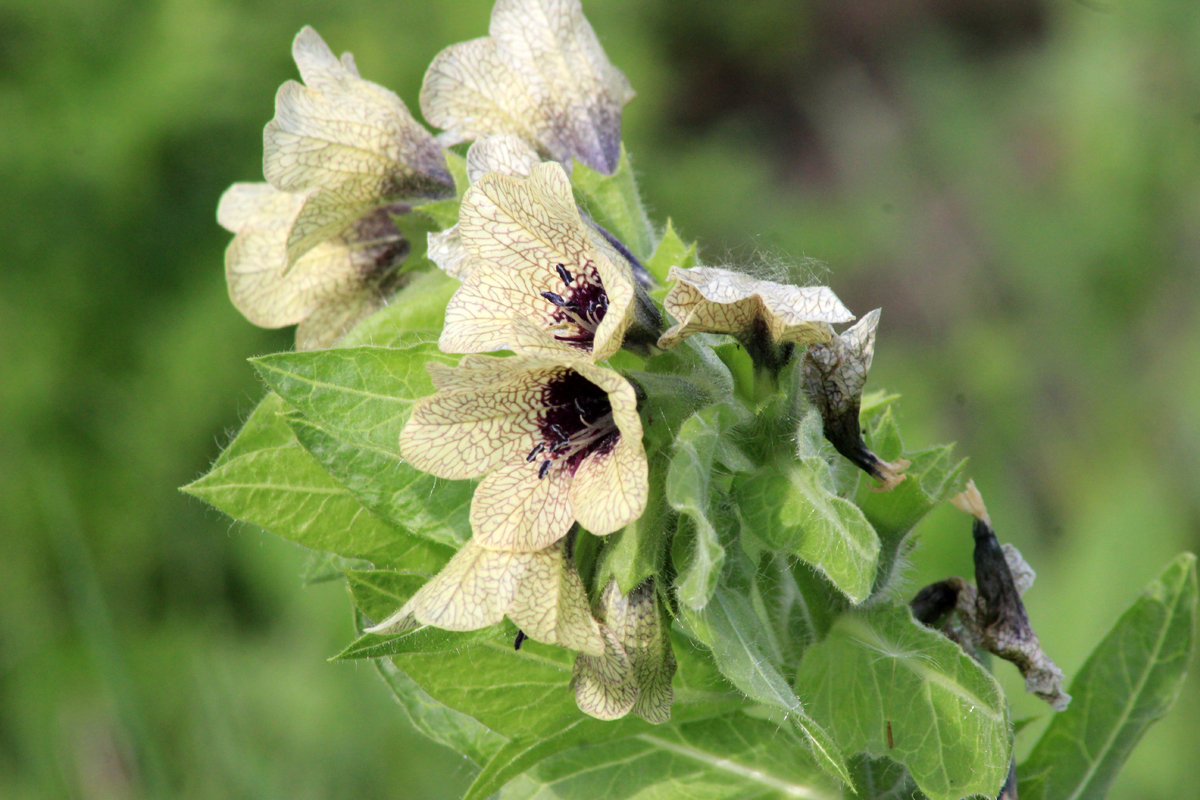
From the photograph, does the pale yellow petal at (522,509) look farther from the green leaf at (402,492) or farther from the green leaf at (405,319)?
the green leaf at (405,319)

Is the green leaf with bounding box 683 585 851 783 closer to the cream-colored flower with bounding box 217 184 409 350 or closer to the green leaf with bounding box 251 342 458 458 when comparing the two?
the green leaf with bounding box 251 342 458 458

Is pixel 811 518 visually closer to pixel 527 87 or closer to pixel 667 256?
pixel 667 256

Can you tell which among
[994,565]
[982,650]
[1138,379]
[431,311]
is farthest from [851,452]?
[1138,379]

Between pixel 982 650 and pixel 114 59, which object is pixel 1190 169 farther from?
pixel 114 59

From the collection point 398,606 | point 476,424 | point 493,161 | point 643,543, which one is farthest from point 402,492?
point 493,161

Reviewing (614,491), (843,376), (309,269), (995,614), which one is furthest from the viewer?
(309,269)

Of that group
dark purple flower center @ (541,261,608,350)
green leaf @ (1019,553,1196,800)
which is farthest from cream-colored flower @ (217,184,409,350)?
green leaf @ (1019,553,1196,800)

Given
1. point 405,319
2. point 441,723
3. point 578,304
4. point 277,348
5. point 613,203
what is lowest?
point 277,348
